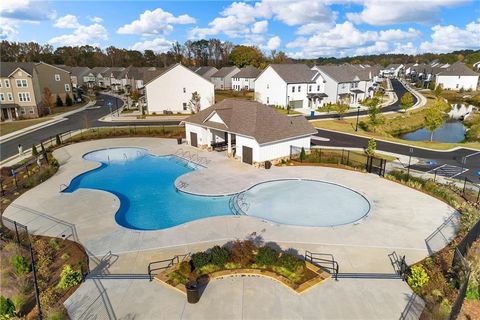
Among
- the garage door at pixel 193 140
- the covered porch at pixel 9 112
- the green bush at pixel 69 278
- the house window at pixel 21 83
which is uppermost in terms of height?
the house window at pixel 21 83

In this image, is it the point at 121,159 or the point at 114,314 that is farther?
the point at 121,159

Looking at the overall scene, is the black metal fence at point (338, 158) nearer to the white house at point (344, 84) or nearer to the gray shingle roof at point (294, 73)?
the gray shingle roof at point (294, 73)

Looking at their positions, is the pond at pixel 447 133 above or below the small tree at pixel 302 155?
below

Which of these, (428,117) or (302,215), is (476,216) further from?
(428,117)

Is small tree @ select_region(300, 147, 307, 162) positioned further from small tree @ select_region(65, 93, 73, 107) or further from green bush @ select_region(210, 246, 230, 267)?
small tree @ select_region(65, 93, 73, 107)

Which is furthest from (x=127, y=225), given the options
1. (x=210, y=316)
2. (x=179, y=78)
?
(x=179, y=78)

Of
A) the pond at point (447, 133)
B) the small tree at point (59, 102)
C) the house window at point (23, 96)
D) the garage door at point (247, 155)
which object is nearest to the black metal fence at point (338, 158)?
the garage door at point (247, 155)
